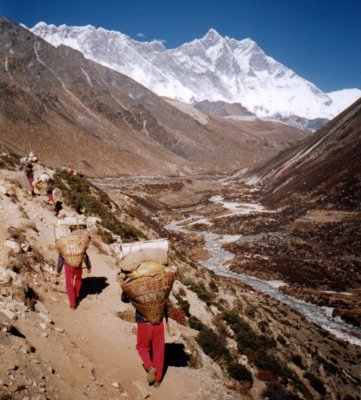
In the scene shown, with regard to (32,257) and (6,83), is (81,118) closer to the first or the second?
(6,83)

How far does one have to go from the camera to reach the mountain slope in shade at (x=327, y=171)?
5764cm

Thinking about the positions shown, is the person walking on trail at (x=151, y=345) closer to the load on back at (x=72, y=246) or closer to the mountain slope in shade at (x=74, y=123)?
the load on back at (x=72, y=246)

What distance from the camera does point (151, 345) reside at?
24.8 feet

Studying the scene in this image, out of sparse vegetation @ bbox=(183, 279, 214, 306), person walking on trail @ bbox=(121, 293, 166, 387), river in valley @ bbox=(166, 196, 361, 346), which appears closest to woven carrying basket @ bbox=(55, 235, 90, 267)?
person walking on trail @ bbox=(121, 293, 166, 387)

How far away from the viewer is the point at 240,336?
610 inches

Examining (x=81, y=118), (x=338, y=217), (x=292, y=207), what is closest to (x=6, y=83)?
(x=81, y=118)

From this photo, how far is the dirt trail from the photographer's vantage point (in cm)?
705

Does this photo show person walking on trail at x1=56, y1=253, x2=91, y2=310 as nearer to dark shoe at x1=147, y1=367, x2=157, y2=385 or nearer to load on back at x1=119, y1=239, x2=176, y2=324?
load on back at x1=119, y1=239, x2=176, y2=324

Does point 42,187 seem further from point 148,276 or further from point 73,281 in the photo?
point 148,276

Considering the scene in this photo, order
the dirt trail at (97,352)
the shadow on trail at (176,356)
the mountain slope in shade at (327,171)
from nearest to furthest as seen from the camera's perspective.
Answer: the dirt trail at (97,352)
the shadow on trail at (176,356)
the mountain slope in shade at (327,171)

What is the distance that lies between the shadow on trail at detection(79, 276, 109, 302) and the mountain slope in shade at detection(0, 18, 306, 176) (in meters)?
79.6

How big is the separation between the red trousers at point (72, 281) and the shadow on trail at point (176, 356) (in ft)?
8.56

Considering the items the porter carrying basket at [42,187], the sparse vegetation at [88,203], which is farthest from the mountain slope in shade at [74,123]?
the porter carrying basket at [42,187]

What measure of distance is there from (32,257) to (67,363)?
4375mm
